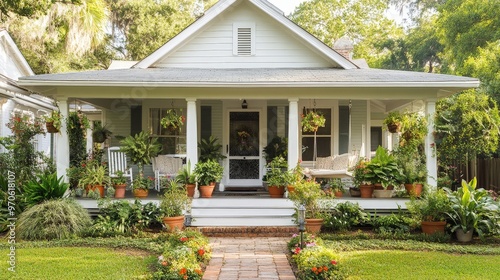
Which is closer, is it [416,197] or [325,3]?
[416,197]

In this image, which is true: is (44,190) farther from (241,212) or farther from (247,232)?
(247,232)

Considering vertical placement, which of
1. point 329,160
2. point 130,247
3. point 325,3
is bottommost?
point 130,247

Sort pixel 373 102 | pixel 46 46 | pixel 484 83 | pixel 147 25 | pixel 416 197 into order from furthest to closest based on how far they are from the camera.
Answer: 1. pixel 147 25
2. pixel 46 46
3. pixel 484 83
4. pixel 373 102
5. pixel 416 197

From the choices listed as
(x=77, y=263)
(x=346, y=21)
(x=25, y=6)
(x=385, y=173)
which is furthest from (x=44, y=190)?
(x=346, y=21)

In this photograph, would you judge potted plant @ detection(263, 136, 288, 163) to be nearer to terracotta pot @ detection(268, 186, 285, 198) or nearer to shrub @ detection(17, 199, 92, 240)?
terracotta pot @ detection(268, 186, 285, 198)

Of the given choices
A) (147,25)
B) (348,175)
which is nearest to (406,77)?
(348,175)

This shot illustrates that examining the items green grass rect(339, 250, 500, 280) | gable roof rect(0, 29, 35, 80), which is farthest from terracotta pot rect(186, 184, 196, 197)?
gable roof rect(0, 29, 35, 80)

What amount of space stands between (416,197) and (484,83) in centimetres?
846

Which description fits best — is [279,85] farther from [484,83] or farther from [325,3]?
[325,3]

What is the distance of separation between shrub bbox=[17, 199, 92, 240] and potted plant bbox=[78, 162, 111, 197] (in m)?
1.00

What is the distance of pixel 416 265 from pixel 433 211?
7.28ft

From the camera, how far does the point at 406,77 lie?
10062 millimetres

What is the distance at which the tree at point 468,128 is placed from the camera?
1130cm

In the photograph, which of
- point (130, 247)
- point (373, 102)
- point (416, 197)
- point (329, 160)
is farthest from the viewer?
point (373, 102)
